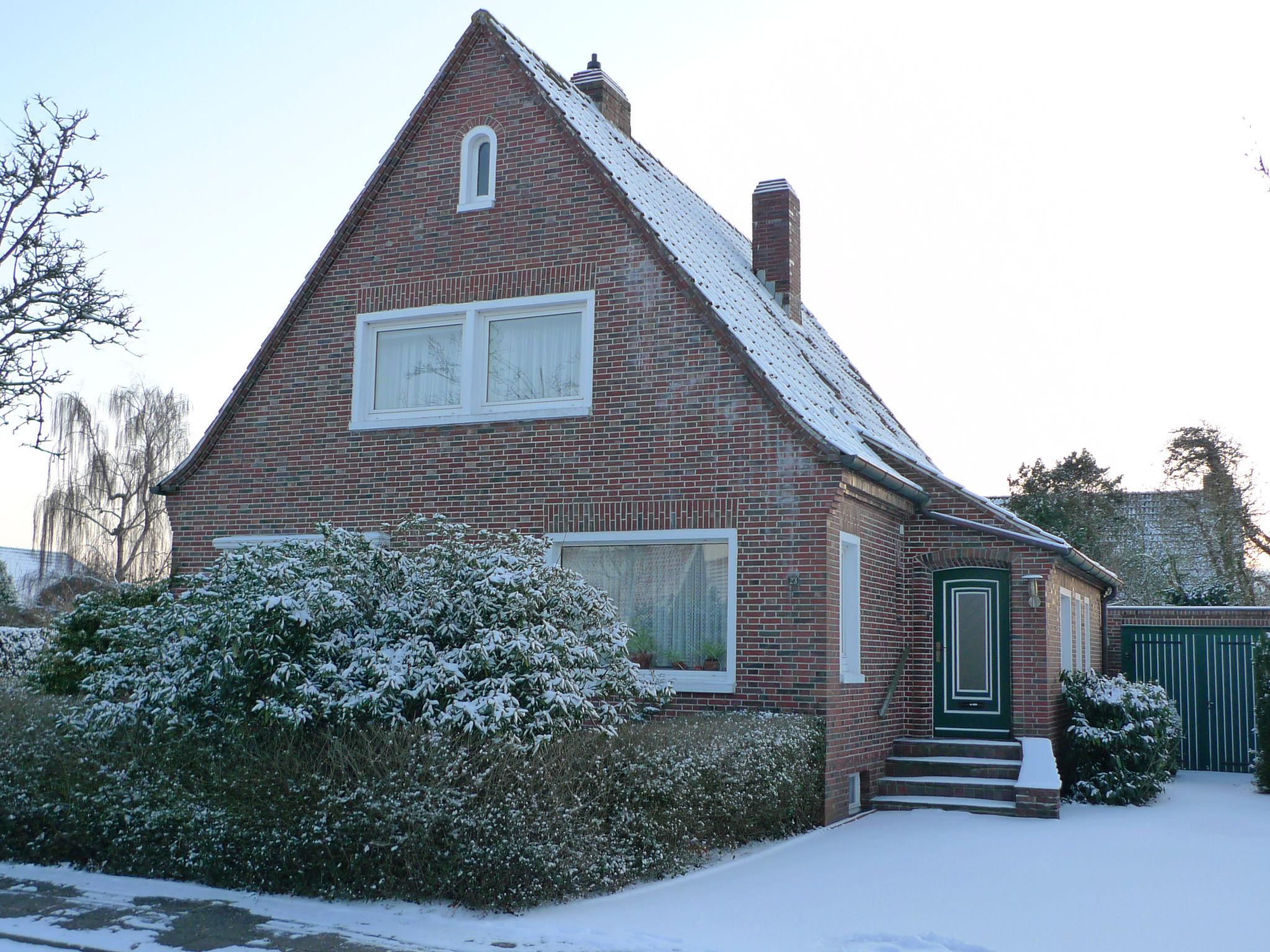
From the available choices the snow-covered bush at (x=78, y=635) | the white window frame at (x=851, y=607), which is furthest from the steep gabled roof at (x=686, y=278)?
the snow-covered bush at (x=78, y=635)

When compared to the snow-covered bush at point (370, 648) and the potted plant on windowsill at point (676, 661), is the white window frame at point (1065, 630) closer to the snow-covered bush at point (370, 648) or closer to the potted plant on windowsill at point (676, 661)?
the potted plant on windowsill at point (676, 661)

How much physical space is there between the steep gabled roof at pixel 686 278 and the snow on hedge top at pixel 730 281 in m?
0.03

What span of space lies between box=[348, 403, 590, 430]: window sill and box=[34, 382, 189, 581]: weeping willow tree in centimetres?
2367

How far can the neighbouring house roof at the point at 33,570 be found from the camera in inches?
1423

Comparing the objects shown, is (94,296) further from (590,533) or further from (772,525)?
(772,525)

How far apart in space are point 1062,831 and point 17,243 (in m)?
15.7

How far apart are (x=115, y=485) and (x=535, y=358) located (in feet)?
87.1

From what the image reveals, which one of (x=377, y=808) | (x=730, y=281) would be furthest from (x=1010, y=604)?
(x=377, y=808)

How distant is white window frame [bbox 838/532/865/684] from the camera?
1217cm

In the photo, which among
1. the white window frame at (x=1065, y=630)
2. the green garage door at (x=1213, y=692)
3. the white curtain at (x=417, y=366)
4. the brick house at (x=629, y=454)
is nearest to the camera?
the brick house at (x=629, y=454)

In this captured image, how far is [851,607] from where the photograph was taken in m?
12.4

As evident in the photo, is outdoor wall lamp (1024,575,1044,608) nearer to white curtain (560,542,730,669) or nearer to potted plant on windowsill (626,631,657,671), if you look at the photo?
white curtain (560,542,730,669)

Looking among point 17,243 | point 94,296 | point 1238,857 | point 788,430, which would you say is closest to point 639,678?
point 788,430

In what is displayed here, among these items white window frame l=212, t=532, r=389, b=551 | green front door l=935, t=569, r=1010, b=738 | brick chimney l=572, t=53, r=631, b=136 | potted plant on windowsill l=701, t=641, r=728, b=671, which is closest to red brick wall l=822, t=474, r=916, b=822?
green front door l=935, t=569, r=1010, b=738
